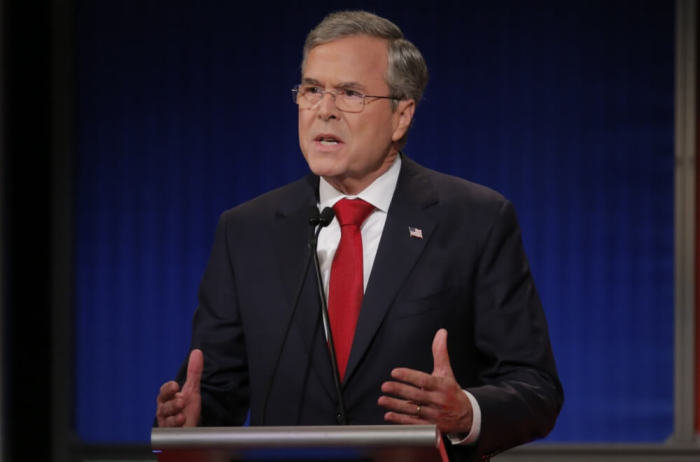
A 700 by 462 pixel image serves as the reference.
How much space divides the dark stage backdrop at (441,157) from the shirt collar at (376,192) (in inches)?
88.0

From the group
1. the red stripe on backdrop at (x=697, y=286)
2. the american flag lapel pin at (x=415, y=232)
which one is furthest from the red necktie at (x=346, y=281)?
the red stripe on backdrop at (x=697, y=286)

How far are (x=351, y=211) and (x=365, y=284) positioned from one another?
0.16 meters

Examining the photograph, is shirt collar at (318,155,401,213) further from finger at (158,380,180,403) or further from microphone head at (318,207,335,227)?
finger at (158,380,180,403)

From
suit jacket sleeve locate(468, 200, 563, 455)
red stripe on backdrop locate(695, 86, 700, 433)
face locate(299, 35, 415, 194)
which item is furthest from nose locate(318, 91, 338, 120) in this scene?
red stripe on backdrop locate(695, 86, 700, 433)

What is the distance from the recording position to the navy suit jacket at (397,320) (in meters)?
1.93

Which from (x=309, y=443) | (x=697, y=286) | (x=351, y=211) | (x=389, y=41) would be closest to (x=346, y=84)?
(x=389, y=41)

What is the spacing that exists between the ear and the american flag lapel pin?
0.23 m

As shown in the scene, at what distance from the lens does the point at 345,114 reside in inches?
81.1

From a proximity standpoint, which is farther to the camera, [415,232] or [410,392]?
[415,232]

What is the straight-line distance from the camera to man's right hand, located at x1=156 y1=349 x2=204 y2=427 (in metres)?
1.77

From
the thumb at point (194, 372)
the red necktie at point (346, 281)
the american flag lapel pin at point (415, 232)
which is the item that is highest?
the american flag lapel pin at point (415, 232)

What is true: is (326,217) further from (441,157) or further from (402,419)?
(441,157)

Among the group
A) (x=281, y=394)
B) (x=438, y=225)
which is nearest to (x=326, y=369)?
(x=281, y=394)

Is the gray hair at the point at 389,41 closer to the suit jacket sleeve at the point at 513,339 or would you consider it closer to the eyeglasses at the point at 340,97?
the eyeglasses at the point at 340,97
